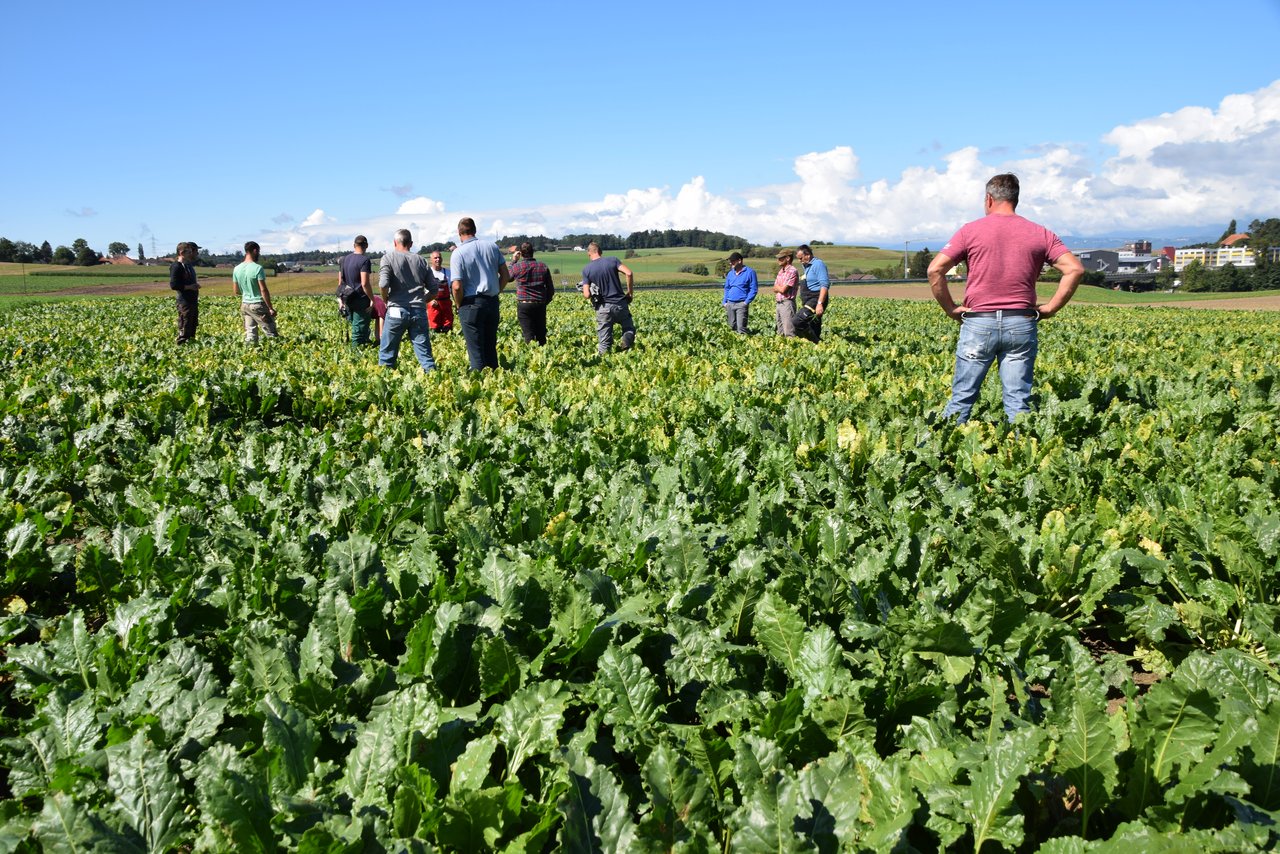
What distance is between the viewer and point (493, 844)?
1.83 metres

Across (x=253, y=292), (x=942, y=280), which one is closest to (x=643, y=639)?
(x=942, y=280)

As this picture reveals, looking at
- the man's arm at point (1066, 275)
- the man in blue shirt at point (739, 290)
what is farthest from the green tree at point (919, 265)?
the man's arm at point (1066, 275)

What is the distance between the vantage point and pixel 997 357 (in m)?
6.59

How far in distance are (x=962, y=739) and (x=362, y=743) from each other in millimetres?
1608

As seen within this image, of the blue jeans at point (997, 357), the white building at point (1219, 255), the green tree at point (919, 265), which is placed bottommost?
the blue jeans at point (997, 357)

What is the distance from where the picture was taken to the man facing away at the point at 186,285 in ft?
44.3

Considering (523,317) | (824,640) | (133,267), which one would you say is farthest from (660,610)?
(133,267)

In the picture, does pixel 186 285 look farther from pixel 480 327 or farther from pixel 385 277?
pixel 480 327

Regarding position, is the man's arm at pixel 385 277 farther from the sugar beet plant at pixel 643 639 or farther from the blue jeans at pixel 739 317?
the blue jeans at pixel 739 317

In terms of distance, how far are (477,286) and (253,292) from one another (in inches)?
250

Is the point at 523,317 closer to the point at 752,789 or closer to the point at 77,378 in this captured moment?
the point at 77,378

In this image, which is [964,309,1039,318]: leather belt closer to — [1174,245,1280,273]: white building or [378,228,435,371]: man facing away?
[378,228,435,371]: man facing away

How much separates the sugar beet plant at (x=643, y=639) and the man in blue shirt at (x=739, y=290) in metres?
10.7

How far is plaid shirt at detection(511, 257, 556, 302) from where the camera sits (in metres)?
11.6
